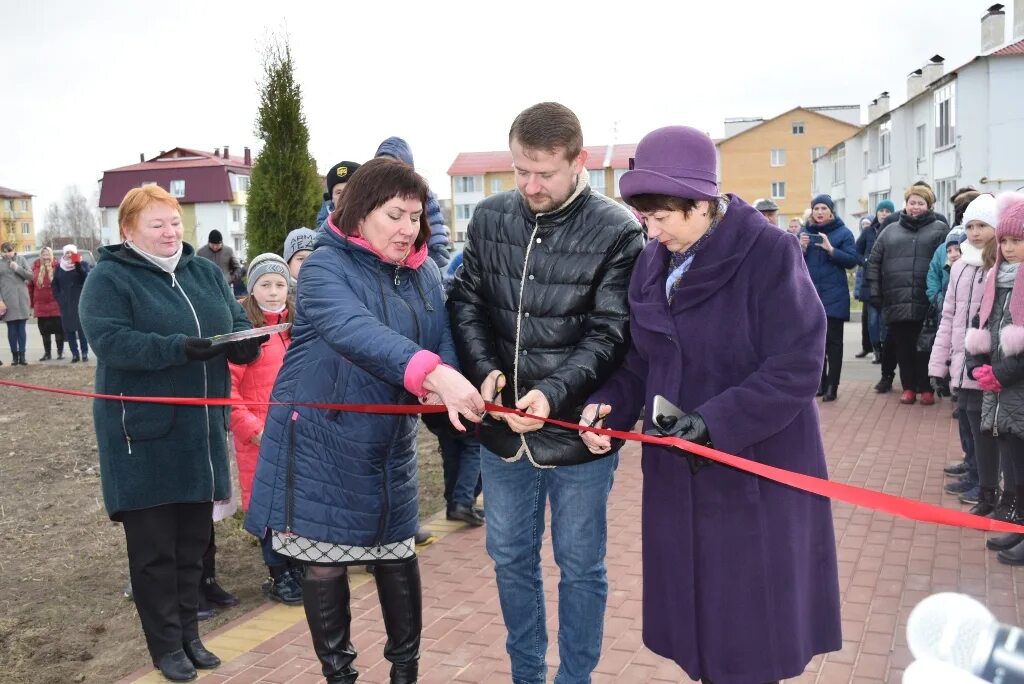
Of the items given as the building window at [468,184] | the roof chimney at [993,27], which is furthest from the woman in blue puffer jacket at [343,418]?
the building window at [468,184]

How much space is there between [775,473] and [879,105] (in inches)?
2360

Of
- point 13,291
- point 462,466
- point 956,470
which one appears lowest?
point 956,470

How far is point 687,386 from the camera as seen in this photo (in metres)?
2.85

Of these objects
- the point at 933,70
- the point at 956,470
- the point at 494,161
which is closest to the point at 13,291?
the point at 956,470

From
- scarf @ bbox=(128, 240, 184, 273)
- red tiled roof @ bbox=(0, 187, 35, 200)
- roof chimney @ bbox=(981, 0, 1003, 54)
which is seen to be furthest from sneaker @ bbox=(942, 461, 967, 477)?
red tiled roof @ bbox=(0, 187, 35, 200)

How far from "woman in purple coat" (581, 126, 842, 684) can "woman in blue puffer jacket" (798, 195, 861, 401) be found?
8.34 meters

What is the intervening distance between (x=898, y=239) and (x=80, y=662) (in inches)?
346

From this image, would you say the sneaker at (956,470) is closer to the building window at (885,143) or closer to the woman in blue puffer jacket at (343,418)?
the woman in blue puffer jacket at (343,418)

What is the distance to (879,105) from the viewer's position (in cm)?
5653

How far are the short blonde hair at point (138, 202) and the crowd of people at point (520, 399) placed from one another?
0.01 m

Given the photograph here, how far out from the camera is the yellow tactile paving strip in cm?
426

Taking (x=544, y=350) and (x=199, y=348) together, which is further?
(x=199, y=348)

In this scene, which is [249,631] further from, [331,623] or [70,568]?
[70,568]

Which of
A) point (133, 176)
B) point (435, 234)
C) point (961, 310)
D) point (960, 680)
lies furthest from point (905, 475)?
point (133, 176)
